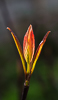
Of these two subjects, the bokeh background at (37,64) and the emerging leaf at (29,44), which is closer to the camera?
the emerging leaf at (29,44)

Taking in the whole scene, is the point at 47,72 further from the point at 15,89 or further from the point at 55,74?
the point at 15,89

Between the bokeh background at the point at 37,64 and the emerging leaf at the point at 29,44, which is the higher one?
the emerging leaf at the point at 29,44

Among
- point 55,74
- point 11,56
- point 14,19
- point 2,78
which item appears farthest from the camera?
point 14,19

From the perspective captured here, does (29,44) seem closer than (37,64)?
Yes

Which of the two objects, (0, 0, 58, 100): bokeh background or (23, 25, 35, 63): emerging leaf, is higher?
(23, 25, 35, 63): emerging leaf

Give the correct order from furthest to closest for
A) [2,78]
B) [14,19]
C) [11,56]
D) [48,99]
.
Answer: [14,19] < [11,56] < [2,78] < [48,99]

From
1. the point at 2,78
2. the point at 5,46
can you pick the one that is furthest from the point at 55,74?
the point at 5,46

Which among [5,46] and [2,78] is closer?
[2,78]

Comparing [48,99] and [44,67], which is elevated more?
[44,67]

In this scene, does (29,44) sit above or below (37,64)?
above

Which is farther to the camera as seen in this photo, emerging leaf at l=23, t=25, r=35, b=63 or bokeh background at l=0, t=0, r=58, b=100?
bokeh background at l=0, t=0, r=58, b=100
